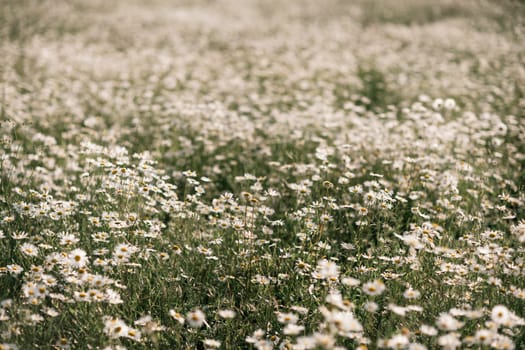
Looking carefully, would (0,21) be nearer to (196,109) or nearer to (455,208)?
(196,109)

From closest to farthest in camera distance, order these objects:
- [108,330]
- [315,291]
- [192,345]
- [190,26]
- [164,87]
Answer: [108,330] → [192,345] → [315,291] → [164,87] → [190,26]

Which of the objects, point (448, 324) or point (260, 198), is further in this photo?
point (260, 198)

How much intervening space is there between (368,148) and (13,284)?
3.43 metres

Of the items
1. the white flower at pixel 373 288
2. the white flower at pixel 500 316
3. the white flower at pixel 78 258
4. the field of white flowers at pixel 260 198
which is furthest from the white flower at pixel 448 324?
the white flower at pixel 78 258

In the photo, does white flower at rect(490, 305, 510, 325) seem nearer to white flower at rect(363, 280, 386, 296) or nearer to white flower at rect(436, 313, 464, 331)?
white flower at rect(436, 313, 464, 331)

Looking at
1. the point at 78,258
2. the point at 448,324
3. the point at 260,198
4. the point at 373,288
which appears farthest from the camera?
the point at 260,198

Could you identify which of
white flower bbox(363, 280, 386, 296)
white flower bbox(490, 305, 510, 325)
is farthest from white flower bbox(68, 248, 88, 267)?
white flower bbox(490, 305, 510, 325)

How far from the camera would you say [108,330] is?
240 cm

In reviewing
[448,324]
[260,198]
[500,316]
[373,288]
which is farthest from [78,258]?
[500,316]

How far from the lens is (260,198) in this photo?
3787 millimetres

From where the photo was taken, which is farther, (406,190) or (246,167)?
(246,167)

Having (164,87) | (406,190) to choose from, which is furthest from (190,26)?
(406,190)

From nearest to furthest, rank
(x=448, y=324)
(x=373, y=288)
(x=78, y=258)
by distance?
(x=448, y=324)
(x=373, y=288)
(x=78, y=258)

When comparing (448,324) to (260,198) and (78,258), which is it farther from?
(78,258)
